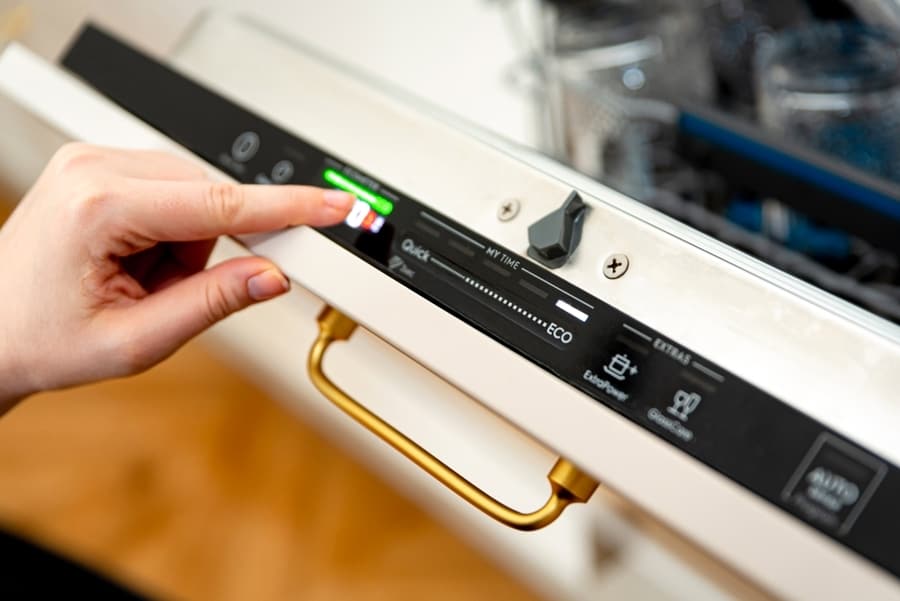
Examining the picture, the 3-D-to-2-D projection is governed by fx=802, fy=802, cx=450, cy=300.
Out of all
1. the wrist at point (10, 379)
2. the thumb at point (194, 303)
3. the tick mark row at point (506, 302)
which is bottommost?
the wrist at point (10, 379)

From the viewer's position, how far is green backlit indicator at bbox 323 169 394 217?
0.44m

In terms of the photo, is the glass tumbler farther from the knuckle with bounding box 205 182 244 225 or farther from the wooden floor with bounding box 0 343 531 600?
the wooden floor with bounding box 0 343 531 600

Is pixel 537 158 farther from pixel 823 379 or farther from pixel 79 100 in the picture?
pixel 79 100

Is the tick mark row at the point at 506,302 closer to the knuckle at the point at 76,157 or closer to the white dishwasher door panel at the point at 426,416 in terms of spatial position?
the white dishwasher door panel at the point at 426,416

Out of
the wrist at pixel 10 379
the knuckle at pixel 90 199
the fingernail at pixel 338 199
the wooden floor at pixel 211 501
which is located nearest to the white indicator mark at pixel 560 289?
the fingernail at pixel 338 199

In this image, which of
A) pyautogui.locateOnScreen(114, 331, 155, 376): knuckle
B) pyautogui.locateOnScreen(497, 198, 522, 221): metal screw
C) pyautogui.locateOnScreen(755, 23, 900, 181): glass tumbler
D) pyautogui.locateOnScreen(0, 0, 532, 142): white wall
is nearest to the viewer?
pyautogui.locateOnScreen(497, 198, 522, 221): metal screw

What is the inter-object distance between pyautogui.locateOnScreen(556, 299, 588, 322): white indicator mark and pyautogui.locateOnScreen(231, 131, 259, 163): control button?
0.75ft

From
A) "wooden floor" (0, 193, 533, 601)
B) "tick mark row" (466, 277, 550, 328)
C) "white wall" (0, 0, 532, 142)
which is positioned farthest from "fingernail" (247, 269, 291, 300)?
"wooden floor" (0, 193, 533, 601)

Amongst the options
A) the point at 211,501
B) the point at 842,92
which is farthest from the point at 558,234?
the point at 211,501

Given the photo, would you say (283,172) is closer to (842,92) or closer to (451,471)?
(451,471)

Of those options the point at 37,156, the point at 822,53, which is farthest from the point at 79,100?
the point at 822,53

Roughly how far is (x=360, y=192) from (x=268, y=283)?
0.25 ft

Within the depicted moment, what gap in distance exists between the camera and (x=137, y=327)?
514mm

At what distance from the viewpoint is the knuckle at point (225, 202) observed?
0.45 metres
